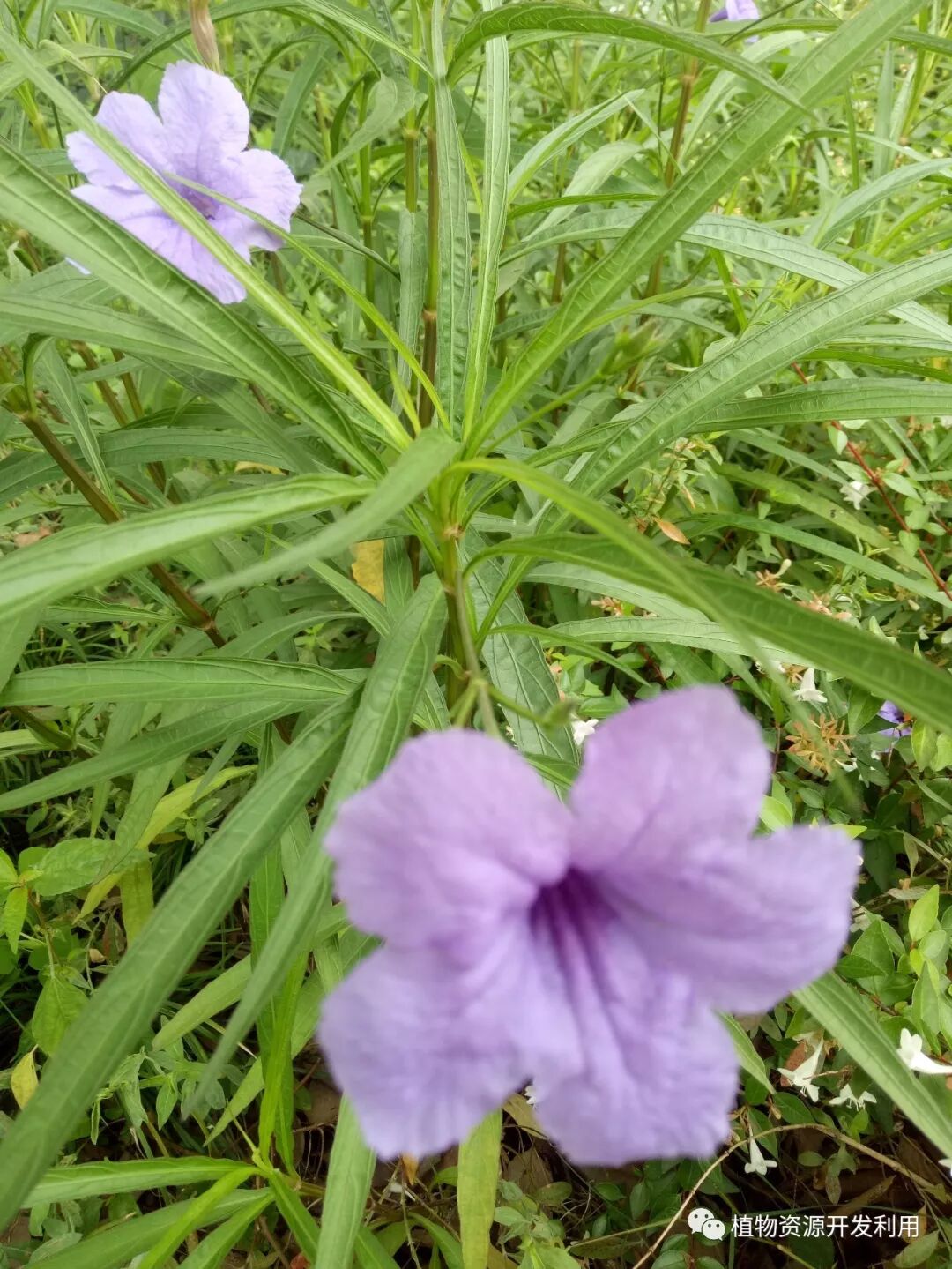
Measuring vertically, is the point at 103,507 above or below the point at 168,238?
below

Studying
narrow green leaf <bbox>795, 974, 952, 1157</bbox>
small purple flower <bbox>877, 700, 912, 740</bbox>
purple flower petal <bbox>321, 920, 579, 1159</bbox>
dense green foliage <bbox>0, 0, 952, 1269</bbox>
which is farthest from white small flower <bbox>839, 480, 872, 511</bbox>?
purple flower petal <bbox>321, 920, 579, 1159</bbox>

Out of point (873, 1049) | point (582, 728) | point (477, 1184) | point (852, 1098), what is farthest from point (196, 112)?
point (852, 1098)

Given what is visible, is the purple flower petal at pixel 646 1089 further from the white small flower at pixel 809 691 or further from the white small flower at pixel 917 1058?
the white small flower at pixel 809 691

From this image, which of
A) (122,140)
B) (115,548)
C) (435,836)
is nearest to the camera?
(435,836)

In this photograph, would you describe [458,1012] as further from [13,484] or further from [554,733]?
[13,484]

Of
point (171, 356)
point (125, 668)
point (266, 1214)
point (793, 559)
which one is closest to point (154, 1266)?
point (266, 1214)

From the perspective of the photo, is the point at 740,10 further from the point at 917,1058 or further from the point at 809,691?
the point at 917,1058
